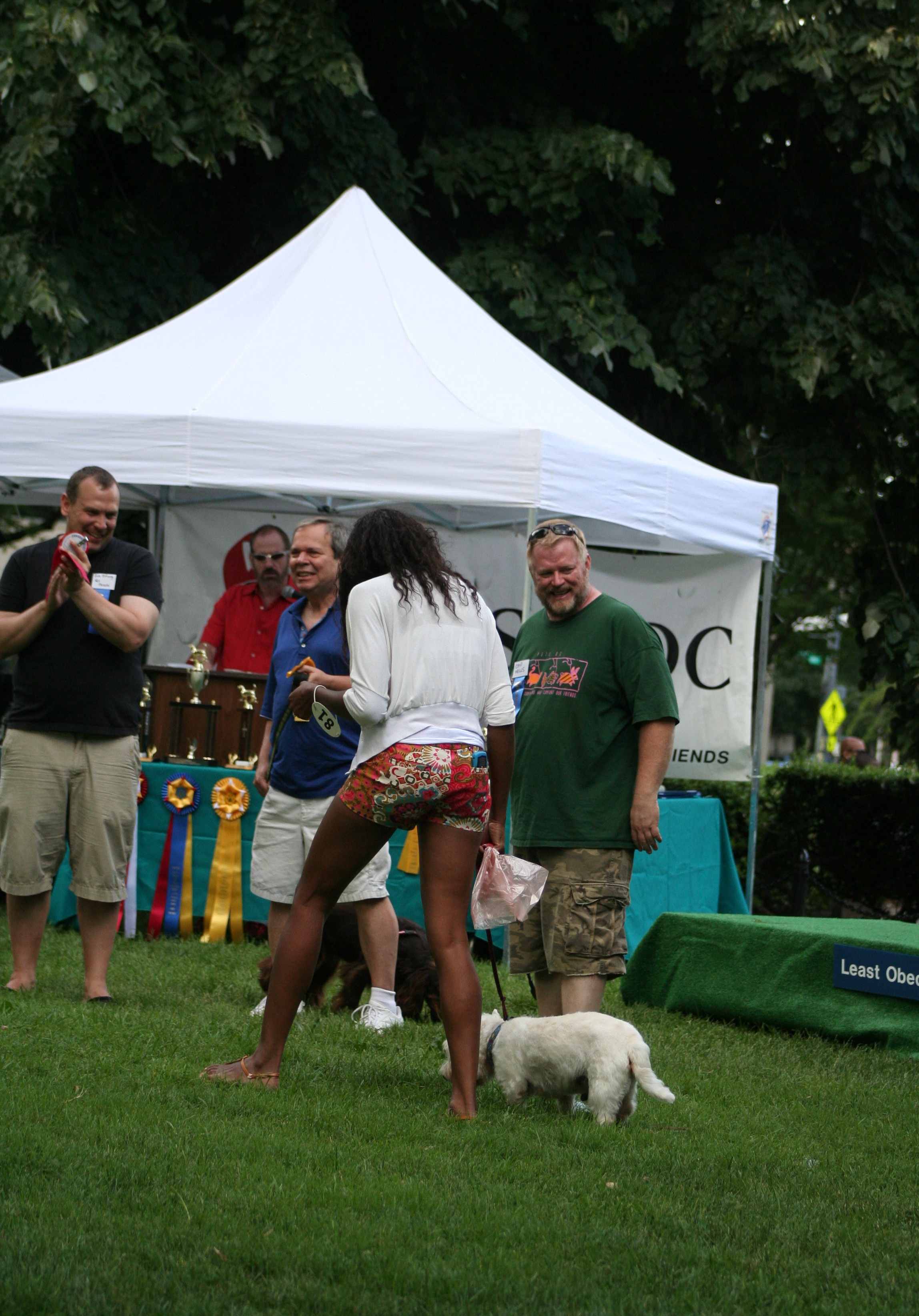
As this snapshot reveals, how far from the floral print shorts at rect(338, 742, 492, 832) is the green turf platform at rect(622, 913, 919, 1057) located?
2.60 metres

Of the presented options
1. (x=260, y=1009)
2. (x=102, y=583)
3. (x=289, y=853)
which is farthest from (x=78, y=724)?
(x=260, y=1009)

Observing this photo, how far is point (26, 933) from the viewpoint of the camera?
18.2 ft

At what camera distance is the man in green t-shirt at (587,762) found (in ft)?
14.7

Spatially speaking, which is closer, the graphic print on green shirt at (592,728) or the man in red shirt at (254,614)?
the graphic print on green shirt at (592,728)

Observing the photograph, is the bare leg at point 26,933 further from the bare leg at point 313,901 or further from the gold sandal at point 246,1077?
the bare leg at point 313,901

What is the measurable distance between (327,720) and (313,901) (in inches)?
22.7

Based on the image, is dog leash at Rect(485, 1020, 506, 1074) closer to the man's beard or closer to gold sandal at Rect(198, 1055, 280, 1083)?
gold sandal at Rect(198, 1055, 280, 1083)

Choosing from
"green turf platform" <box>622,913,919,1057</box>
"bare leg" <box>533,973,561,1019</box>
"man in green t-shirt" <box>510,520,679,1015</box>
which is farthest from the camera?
"green turf platform" <box>622,913,919,1057</box>

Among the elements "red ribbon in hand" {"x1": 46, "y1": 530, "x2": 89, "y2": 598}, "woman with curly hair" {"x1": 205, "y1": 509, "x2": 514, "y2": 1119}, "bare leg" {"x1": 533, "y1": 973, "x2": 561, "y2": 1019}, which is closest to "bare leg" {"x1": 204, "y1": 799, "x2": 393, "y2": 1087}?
"woman with curly hair" {"x1": 205, "y1": 509, "x2": 514, "y2": 1119}

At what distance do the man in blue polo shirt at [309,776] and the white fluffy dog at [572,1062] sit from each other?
127 cm

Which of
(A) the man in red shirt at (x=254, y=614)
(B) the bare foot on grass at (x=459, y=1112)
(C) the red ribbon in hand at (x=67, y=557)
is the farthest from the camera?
(A) the man in red shirt at (x=254, y=614)

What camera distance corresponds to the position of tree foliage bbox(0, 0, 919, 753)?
32.1 ft

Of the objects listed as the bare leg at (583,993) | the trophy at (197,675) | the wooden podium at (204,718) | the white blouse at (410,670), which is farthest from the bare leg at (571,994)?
the trophy at (197,675)

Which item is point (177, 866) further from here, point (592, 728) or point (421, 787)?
point (421, 787)
